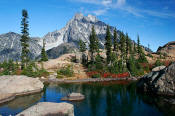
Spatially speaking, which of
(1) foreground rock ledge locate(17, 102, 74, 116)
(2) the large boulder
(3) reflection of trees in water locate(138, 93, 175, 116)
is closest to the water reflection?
(1) foreground rock ledge locate(17, 102, 74, 116)

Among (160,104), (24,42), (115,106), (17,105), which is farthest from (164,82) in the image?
(24,42)

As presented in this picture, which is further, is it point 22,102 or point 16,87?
point 16,87

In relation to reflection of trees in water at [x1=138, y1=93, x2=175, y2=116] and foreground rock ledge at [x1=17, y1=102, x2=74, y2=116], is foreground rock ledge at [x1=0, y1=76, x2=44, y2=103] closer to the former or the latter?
foreground rock ledge at [x1=17, y1=102, x2=74, y2=116]

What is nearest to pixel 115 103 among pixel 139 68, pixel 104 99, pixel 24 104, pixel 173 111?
pixel 104 99

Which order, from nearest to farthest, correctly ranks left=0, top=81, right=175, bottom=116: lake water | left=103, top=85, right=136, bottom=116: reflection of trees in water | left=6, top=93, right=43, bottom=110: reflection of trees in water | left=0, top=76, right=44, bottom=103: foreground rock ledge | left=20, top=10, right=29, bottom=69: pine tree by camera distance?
left=0, top=81, right=175, bottom=116: lake water
left=103, top=85, right=136, bottom=116: reflection of trees in water
left=6, top=93, right=43, bottom=110: reflection of trees in water
left=0, top=76, right=44, bottom=103: foreground rock ledge
left=20, top=10, right=29, bottom=69: pine tree

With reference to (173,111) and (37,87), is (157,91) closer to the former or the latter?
(173,111)

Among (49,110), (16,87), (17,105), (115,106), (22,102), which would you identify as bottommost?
(115,106)

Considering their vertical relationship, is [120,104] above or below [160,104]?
below

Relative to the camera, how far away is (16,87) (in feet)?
129

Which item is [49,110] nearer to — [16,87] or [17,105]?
[17,105]

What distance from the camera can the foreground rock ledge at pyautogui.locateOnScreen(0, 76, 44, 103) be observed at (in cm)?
3494

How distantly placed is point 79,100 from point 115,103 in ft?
24.8

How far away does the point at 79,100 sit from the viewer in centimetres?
3469

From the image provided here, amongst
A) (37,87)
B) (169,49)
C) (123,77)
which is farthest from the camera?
(169,49)
